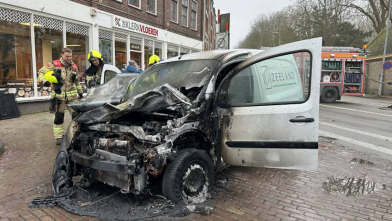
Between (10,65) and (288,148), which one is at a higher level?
(10,65)

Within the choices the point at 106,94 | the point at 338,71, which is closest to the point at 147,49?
the point at 338,71

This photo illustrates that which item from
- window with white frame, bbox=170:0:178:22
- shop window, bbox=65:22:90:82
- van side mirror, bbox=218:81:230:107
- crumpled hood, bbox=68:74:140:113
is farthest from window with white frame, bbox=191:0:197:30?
van side mirror, bbox=218:81:230:107

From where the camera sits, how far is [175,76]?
13.2 feet

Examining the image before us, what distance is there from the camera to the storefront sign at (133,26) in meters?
12.4

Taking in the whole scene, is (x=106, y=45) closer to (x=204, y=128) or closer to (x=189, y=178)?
(x=204, y=128)

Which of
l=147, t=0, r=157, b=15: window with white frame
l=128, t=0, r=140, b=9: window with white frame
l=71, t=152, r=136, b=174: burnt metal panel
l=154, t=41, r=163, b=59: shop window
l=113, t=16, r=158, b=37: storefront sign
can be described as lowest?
l=71, t=152, r=136, b=174: burnt metal panel

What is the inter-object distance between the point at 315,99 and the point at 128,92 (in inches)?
106

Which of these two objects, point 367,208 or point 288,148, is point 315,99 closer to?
point 288,148

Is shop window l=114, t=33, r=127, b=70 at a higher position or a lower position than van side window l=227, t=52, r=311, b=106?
higher

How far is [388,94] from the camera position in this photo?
22.3 metres

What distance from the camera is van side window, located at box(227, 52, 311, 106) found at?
11.1 ft

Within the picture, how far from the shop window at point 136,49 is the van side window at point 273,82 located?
11.3m

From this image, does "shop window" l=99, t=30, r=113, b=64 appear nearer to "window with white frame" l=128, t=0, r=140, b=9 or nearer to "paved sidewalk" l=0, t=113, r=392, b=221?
"window with white frame" l=128, t=0, r=140, b=9

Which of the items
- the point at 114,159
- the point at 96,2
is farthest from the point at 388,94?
the point at 114,159
